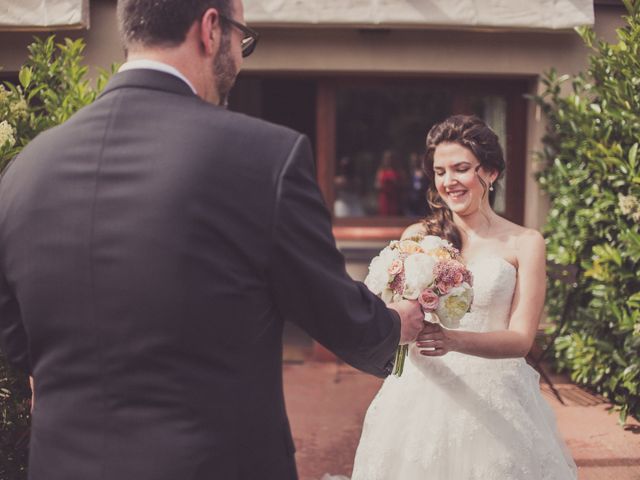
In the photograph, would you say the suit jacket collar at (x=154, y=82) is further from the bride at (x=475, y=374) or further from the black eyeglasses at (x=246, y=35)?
the bride at (x=475, y=374)

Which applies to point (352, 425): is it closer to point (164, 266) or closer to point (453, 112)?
point (453, 112)

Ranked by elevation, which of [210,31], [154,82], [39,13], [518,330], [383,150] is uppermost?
[39,13]

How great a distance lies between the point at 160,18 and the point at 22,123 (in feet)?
8.82

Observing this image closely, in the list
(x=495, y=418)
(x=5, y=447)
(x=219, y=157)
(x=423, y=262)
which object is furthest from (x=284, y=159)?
(x=5, y=447)

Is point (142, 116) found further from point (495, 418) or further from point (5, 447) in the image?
point (5, 447)

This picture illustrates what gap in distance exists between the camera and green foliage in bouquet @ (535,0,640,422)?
5.51 metres

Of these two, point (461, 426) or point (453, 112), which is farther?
point (453, 112)

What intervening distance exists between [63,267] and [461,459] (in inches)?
80.9

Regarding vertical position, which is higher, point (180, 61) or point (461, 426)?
point (180, 61)

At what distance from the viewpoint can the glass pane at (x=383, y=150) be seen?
27.4 ft

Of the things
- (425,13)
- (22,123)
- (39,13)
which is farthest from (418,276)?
(39,13)

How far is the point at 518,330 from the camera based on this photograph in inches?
122

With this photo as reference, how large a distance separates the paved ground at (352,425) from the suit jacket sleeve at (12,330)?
320 centimetres

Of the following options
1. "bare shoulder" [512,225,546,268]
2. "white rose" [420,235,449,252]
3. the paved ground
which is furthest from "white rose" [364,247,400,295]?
the paved ground
